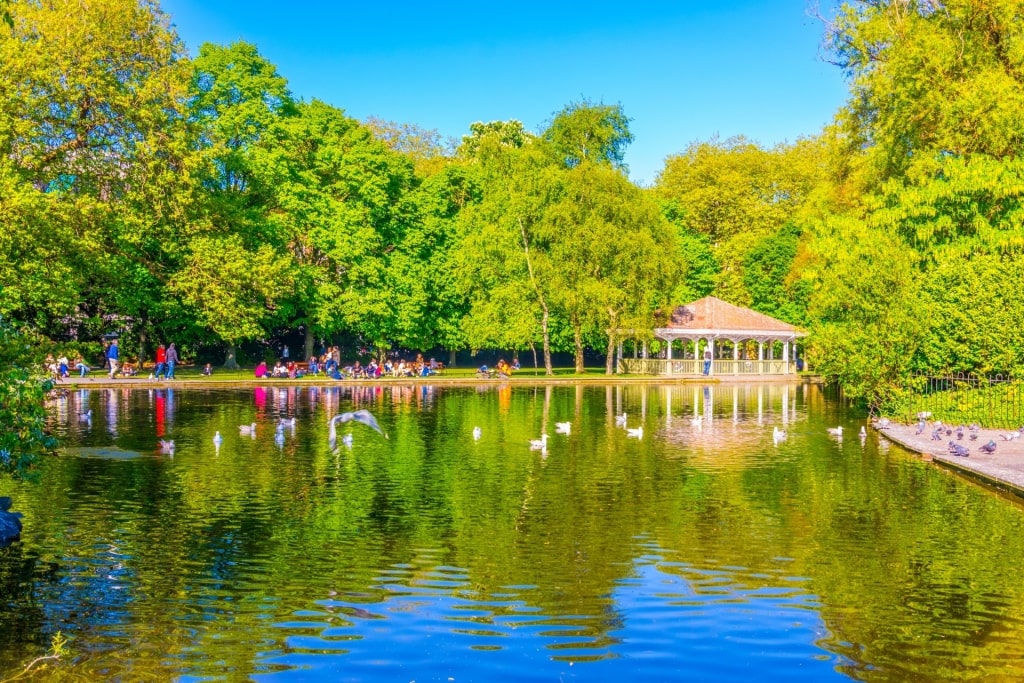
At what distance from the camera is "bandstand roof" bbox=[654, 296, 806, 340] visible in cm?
6925

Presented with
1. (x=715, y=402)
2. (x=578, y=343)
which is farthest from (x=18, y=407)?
(x=578, y=343)

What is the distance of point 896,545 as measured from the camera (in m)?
13.3

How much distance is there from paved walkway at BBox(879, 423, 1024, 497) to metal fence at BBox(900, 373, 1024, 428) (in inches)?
35.7

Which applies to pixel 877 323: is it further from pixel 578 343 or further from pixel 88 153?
pixel 88 153

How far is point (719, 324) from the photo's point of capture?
69812mm

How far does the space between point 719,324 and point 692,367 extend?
347cm

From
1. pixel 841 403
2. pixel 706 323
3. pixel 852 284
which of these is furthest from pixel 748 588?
pixel 706 323

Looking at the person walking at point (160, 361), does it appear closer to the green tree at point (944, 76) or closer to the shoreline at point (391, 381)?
the shoreline at point (391, 381)

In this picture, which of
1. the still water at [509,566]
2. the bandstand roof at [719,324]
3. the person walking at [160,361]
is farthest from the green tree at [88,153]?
the bandstand roof at [719,324]

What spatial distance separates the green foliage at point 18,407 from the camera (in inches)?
533

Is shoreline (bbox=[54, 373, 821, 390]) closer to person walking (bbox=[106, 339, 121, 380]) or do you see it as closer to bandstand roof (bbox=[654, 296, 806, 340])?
person walking (bbox=[106, 339, 121, 380])

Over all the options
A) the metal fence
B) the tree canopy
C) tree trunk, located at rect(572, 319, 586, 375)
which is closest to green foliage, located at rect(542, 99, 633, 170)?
the tree canopy

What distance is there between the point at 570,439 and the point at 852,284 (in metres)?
14.8

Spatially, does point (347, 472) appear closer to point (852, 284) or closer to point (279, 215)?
point (852, 284)
